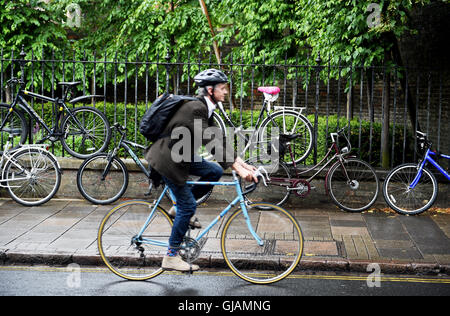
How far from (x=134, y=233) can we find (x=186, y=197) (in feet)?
2.26

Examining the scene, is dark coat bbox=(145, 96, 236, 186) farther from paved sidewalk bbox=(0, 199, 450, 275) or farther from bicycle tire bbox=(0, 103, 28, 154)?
bicycle tire bbox=(0, 103, 28, 154)

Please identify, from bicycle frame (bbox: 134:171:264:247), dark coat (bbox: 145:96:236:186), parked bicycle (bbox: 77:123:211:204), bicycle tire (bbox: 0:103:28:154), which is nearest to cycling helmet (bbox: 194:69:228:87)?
dark coat (bbox: 145:96:236:186)

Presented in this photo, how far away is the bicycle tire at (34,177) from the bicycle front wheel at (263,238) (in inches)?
170

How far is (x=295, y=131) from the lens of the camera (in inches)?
365

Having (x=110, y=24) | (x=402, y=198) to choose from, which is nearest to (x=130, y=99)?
(x=110, y=24)

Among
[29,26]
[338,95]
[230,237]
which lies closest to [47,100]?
[338,95]

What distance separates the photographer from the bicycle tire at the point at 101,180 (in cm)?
904

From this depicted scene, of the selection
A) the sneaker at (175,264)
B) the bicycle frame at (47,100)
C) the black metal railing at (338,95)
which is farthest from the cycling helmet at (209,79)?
the bicycle frame at (47,100)

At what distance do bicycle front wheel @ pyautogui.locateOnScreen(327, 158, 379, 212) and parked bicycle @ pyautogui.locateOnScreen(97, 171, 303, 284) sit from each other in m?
3.30

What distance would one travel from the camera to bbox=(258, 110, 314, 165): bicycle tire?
910cm

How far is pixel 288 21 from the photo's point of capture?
12945 millimetres

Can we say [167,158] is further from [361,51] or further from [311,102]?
[311,102]

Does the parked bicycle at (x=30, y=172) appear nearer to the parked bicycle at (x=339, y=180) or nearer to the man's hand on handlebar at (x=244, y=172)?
the parked bicycle at (x=339, y=180)

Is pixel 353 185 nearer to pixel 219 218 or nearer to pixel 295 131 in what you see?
pixel 295 131
